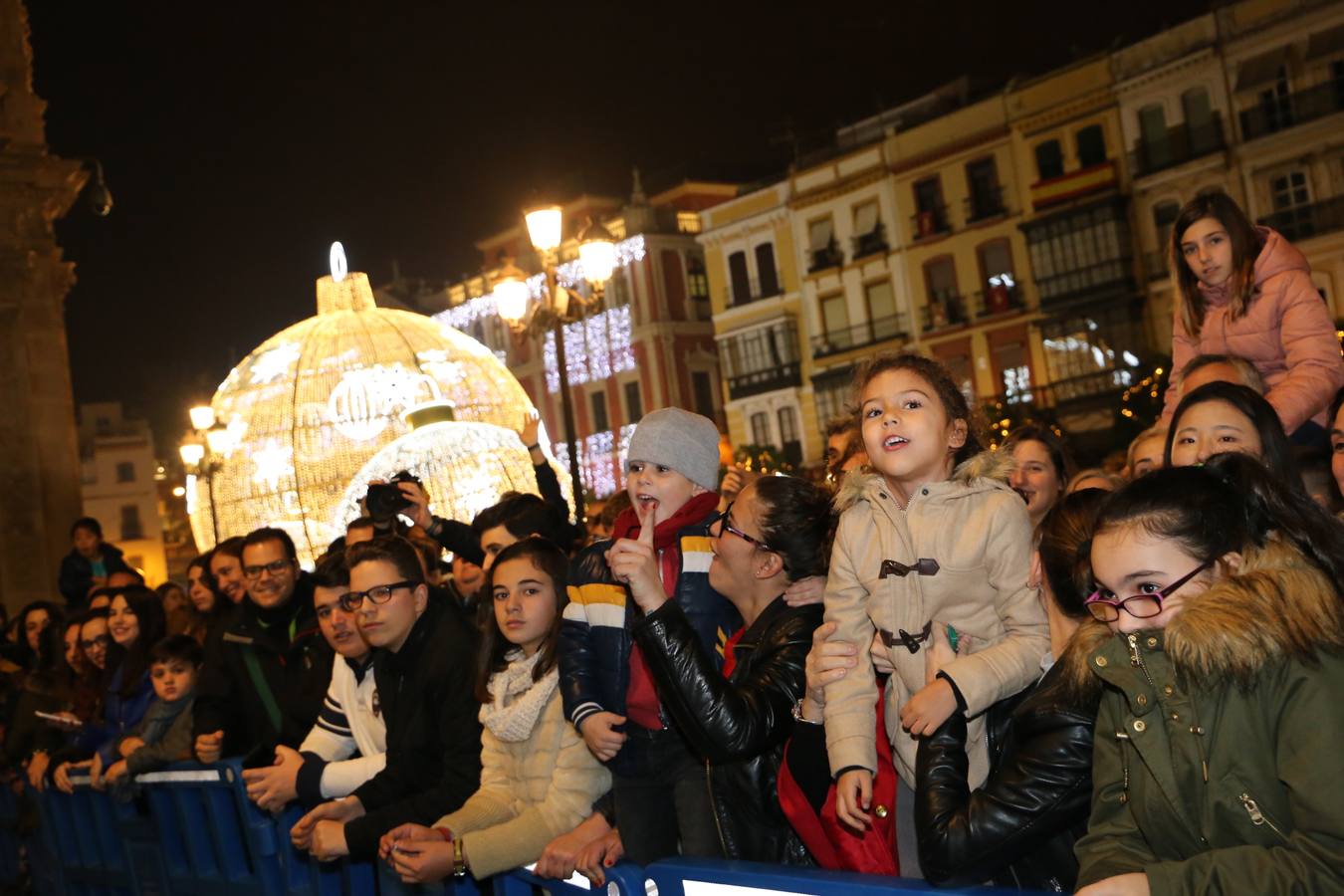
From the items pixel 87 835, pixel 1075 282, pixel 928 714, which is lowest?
pixel 87 835

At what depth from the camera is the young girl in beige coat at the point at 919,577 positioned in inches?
134

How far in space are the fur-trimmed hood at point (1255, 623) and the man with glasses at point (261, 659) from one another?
17.1 feet

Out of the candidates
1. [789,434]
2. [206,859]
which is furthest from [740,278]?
[206,859]

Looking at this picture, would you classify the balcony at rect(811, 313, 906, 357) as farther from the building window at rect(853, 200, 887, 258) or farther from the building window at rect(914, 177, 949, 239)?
the building window at rect(914, 177, 949, 239)

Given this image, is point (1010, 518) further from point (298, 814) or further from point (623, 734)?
point (298, 814)

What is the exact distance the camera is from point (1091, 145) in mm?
42188

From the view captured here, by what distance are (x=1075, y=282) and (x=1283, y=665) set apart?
1637 inches

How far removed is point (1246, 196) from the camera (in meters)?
39.1

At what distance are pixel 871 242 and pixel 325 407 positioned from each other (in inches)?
1372

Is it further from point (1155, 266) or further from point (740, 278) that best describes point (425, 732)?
point (740, 278)

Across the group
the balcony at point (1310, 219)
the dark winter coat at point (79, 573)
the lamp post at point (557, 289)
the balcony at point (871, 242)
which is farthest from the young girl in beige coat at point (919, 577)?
the balcony at point (871, 242)

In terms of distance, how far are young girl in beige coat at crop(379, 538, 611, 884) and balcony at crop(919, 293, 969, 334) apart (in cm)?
4138

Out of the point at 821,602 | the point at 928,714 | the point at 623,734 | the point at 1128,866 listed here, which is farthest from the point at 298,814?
the point at 1128,866

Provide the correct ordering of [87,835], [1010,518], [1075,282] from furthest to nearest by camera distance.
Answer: [1075,282], [87,835], [1010,518]
